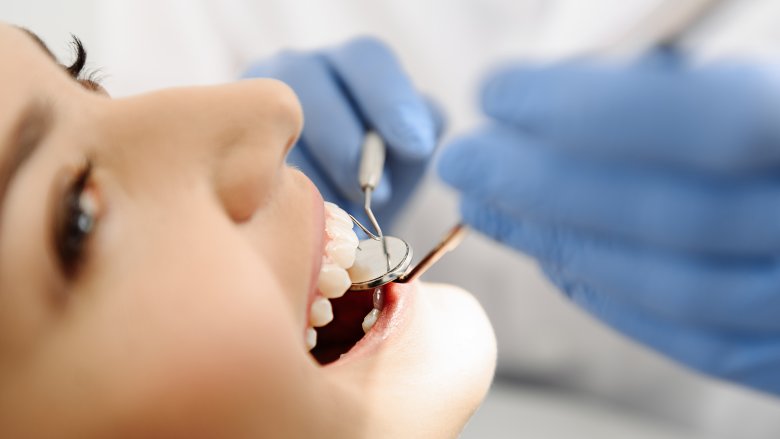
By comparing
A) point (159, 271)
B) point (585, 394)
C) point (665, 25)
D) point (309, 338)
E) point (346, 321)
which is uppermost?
point (665, 25)

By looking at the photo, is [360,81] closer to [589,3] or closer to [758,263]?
[589,3]

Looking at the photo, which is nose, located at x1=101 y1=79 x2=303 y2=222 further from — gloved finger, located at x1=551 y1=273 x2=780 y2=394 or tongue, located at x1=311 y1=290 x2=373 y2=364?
gloved finger, located at x1=551 y1=273 x2=780 y2=394

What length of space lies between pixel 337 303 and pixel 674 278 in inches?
15.0

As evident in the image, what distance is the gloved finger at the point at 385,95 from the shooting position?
93 centimetres

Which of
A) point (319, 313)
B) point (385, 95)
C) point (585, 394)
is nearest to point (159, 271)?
point (319, 313)

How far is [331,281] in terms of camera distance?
0.66 meters

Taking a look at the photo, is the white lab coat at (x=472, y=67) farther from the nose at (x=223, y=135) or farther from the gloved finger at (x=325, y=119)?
the nose at (x=223, y=135)

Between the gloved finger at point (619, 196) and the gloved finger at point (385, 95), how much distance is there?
0.92 ft

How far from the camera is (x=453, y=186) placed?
0.68 meters

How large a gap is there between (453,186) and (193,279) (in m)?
0.27

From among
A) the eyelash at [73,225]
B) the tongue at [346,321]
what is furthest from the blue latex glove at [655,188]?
the eyelash at [73,225]

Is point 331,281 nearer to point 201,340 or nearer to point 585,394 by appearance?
point 201,340

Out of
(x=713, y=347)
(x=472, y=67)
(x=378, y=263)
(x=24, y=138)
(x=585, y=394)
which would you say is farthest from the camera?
(x=585, y=394)

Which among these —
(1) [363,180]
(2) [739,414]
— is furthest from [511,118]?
(2) [739,414]
